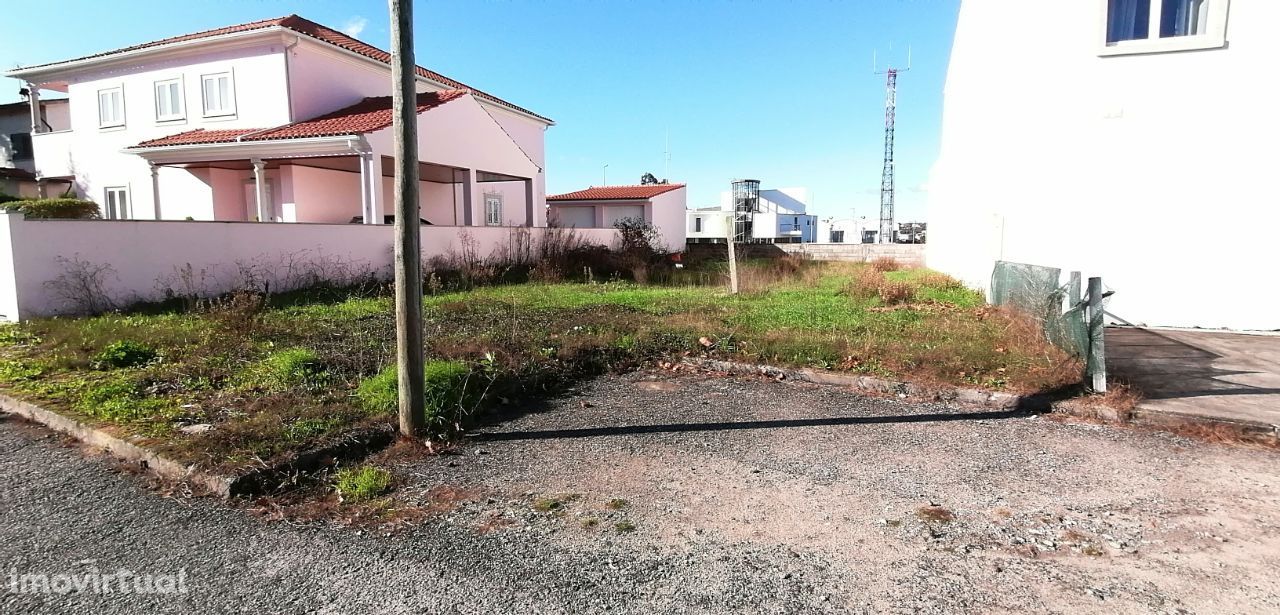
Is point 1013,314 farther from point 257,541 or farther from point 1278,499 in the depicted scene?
point 257,541

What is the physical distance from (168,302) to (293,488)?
8446 millimetres

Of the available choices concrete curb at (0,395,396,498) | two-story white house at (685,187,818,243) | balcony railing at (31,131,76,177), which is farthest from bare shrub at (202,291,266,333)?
two-story white house at (685,187,818,243)

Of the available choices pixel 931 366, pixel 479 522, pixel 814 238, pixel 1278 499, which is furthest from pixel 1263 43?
pixel 814 238

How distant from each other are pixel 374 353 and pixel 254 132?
526 inches

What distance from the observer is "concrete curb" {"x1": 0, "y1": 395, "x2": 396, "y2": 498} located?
3637 mm

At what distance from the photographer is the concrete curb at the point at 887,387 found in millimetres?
5375

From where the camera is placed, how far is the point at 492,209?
23.8m

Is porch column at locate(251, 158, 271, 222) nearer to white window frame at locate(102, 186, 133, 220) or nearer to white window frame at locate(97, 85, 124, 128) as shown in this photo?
white window frame at locate(102, 186, 133, 220)

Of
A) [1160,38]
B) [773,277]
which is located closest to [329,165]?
[773,277]

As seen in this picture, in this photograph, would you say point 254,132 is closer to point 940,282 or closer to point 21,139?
point 940,282

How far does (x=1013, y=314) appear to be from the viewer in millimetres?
8227

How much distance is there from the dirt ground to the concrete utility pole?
0.47 meters

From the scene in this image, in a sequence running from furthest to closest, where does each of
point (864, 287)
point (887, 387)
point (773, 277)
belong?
point (773, 277)
point (864, 287)
point (887, 387)

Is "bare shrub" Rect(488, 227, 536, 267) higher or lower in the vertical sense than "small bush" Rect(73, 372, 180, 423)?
higher
